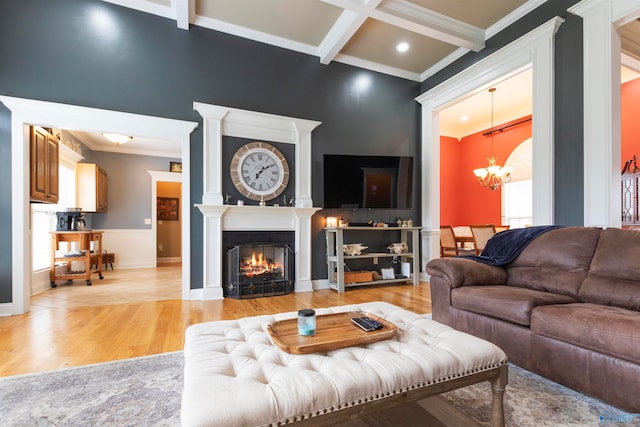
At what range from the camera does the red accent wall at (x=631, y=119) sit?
4.95 meters

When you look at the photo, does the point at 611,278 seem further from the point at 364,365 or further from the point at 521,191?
the point at 521,191

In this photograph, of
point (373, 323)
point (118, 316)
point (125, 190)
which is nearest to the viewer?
point (373, 323)

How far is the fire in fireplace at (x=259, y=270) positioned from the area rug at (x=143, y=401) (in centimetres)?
201

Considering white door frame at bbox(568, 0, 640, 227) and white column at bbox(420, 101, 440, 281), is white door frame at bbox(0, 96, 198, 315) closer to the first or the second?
white column at bbox(420, 101, 440, 281)

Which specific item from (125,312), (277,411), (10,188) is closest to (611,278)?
(277,411)

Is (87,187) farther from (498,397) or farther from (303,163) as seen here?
(498,397)

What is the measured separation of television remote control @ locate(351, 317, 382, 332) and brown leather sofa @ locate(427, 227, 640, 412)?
3.44 ft

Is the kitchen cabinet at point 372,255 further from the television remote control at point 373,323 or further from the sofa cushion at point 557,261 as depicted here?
the television remote control at point 373,323

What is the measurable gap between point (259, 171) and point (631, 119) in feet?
19.5

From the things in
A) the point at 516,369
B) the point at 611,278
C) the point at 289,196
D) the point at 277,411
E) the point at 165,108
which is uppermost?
the point at 165,108

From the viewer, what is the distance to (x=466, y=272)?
255cm

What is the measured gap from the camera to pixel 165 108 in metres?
3.85

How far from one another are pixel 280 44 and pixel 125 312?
3928mm

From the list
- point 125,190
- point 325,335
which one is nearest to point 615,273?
point 325,335
